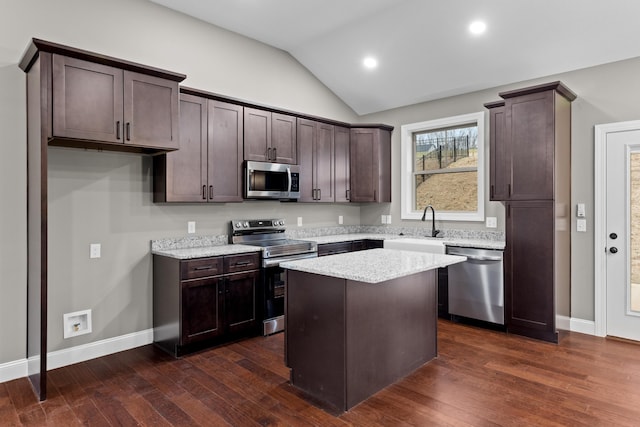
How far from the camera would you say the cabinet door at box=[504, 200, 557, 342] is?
375 cm

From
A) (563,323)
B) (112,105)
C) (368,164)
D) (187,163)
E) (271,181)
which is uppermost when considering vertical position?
(112,105)

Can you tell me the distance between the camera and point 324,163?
5.14 metres

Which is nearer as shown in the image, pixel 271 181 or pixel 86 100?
pixel 86 100

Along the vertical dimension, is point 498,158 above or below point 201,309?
above

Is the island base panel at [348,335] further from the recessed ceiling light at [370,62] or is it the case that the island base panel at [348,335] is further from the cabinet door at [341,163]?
the recessed ceiling light at [370,62]

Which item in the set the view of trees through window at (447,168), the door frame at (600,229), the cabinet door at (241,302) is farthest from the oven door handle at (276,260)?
the door frame at (600,229)

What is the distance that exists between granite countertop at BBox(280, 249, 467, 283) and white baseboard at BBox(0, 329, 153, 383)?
1.91 meters

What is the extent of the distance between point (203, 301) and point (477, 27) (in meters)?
3.78

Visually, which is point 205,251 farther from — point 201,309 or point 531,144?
point 531,144

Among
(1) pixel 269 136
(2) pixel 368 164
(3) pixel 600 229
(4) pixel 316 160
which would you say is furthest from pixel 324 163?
(3) pixel 600 229

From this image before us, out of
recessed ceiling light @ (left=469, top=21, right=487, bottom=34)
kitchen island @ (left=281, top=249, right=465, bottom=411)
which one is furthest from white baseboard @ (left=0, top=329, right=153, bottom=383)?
recessed ceiling light @ (left=469, top=21, right=487, bottom=34)

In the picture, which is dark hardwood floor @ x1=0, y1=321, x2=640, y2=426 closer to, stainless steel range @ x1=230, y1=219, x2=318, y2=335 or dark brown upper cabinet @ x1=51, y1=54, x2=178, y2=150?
stainless steel range @ x1=230, y1=219, x2=318, y2=335

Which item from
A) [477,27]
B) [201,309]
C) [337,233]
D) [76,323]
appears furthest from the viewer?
[337,233]

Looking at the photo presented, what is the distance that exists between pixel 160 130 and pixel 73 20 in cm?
119
